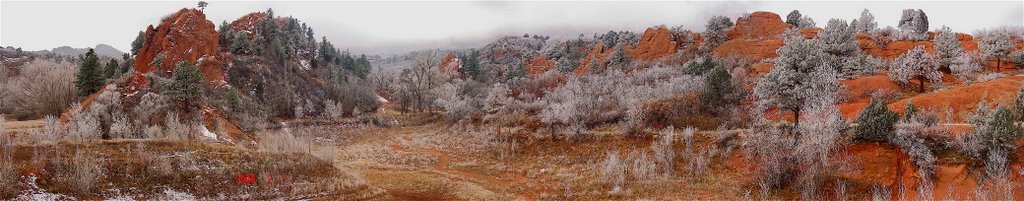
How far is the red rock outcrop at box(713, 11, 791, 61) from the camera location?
2579 inches

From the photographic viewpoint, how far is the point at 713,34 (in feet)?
253

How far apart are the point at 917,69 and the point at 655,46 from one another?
4882cm

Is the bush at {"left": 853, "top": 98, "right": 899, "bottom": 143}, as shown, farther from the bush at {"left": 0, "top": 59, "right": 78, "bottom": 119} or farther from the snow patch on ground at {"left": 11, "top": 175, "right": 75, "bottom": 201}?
the bush at {"left": 0, "top": 59, "right": 78, "bottom": 119}

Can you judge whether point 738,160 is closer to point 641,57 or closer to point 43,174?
point 43,174

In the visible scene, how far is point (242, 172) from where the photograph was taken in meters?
20.5

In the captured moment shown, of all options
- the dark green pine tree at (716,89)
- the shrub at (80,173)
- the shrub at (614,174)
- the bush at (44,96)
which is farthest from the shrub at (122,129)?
the dark green pine tree at (716,89)

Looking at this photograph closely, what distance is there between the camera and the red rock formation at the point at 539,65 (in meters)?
115

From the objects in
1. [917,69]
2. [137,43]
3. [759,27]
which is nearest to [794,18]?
[759,27]

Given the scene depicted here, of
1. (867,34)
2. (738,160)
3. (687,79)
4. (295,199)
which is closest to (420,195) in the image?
(295,199)

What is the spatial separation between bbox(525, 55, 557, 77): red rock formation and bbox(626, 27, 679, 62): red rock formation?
27.3 meters

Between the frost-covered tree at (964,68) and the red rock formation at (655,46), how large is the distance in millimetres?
40752

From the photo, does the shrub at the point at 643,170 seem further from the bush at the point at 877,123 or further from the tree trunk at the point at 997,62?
the tree trunk at the point at 997,62

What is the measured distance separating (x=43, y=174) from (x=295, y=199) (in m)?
7.62

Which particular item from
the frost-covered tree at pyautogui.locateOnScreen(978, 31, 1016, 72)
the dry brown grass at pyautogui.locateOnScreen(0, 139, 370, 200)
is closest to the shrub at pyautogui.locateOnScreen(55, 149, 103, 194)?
the dry brown grass at pyautogui.locateOnScreen(0, 139, 370, 200)
